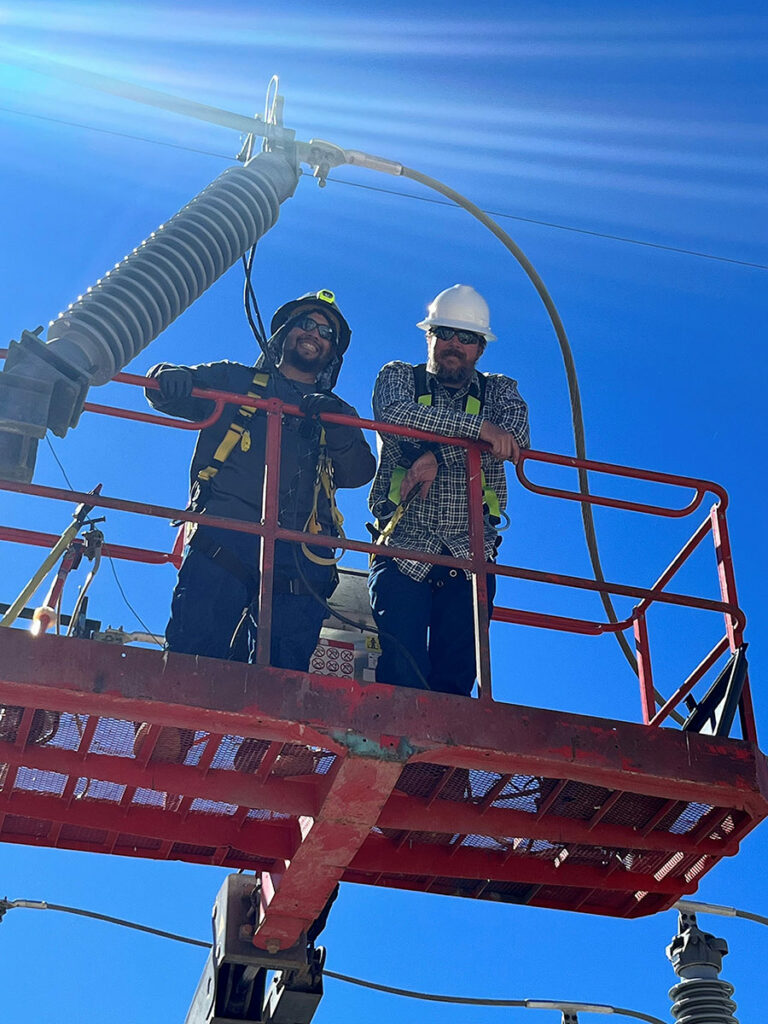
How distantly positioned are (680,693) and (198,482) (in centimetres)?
280

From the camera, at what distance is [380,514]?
272 inches

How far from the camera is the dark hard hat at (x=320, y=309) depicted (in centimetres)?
721

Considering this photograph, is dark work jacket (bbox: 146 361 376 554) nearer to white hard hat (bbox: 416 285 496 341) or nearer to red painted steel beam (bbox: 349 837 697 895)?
white hard hat (bbox: 416 285 496 341)

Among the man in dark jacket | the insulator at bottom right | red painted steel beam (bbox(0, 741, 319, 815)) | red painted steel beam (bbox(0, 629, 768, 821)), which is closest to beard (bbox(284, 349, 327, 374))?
the man in dark jacket

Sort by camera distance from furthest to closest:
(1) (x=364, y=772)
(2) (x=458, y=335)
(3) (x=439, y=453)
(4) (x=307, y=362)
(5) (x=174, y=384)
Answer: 1. (2) (x=458, y=335)
2. (4) (x=307, y=362)
3. (3) (x=439, y=453)
4. (5) (x=174, y=384)
5. (1) (x=364, y=772)

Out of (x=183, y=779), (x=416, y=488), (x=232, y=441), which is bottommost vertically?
(x=183, y=779)

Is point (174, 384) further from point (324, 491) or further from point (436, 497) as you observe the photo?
point (436, 497)

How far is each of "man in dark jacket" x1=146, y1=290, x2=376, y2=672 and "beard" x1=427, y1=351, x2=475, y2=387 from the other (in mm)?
577

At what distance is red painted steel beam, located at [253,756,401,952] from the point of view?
18.7 feet

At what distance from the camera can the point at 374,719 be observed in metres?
5.70

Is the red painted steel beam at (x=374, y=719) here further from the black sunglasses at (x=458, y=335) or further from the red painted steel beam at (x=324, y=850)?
the black sunglasses at (x=458, y=335)

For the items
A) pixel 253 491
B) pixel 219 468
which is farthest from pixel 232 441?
pixel 253 491

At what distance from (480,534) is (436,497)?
645 millimetres

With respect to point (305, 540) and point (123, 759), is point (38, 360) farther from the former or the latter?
point (123, 759)
